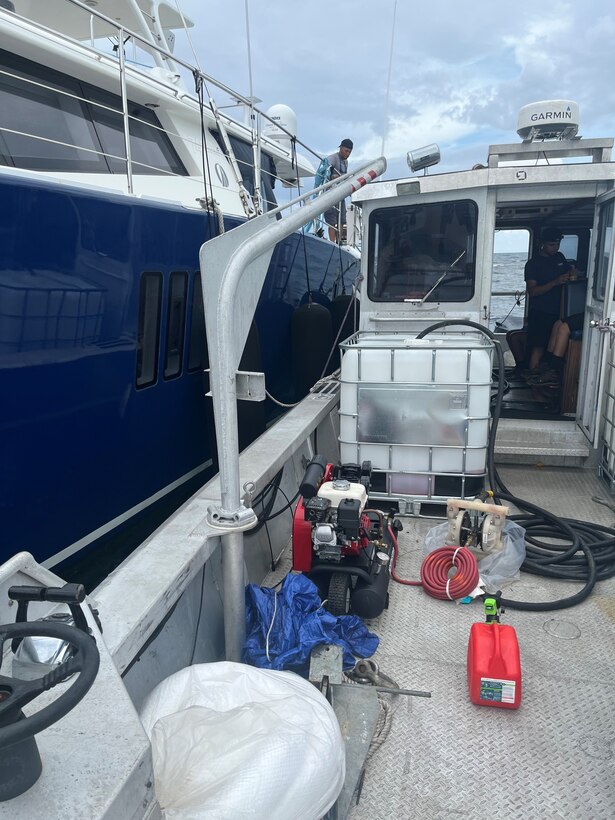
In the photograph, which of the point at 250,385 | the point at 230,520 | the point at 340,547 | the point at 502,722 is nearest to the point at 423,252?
the point at 340,547

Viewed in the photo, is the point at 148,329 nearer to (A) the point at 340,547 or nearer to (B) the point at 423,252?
(B) the point at 423,252

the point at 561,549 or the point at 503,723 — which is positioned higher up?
the point at 561,549

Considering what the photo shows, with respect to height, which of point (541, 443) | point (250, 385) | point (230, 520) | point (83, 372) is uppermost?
point (250, 385)

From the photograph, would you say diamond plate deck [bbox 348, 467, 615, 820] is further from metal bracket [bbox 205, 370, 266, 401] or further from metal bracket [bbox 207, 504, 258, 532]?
metal bracket [bbox 205, 370, 266, 401]

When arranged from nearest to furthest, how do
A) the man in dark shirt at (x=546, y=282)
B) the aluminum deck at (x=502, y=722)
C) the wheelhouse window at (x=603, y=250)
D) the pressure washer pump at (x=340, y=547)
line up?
1. the aluminum deck at (x=502, y=722)
2. the pressure washer pump at (x=340, y=547)
3. the wheelhouse window at (x=603, y=250)
4. the man in dark shirt at (x=546, y=282)

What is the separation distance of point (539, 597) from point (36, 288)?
299 centimetres

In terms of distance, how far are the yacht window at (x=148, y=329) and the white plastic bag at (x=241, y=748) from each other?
2648 mm

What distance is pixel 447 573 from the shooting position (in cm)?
308

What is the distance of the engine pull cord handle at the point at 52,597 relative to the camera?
115 cm

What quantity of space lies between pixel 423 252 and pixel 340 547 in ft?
8.85

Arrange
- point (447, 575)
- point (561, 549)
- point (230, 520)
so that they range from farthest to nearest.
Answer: point (561, 549) < point (447, 575) < point (230, 520)

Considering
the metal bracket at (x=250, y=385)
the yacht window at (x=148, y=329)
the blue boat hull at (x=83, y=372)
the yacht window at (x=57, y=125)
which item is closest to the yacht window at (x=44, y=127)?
the yacht window at (x=57, y=125)

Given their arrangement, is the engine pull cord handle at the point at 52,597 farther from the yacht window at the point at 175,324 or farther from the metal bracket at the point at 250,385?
the yacht window at the point at 175,324

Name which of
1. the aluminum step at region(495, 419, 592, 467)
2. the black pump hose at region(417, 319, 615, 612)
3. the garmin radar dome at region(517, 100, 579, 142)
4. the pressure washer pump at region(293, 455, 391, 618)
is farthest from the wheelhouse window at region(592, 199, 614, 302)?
the pressure washer pump at region(293, 455, 391, 618)
